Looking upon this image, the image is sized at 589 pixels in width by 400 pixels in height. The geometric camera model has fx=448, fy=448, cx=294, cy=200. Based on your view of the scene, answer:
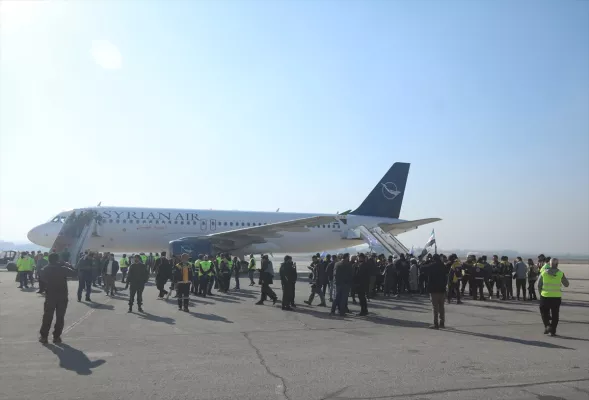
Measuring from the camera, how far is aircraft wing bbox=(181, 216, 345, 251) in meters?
23.8

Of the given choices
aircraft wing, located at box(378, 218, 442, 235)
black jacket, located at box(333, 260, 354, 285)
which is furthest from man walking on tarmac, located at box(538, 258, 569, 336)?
aircraft wing, located at box(378, 218, 442, 235)

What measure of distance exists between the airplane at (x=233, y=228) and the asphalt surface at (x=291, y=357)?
41.1ft

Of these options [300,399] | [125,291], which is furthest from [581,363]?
[125,291]

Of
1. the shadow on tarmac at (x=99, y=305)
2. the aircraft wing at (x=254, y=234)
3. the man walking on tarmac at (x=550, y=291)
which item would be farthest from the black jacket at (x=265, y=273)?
the aircraft wing at (x=254, y=234)

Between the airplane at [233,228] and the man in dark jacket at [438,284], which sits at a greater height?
the airplane at [233,228]

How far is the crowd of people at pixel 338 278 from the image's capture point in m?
8.61

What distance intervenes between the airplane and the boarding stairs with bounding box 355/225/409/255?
1.46m

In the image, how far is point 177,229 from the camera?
1038 inches

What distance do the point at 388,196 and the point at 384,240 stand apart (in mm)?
6478

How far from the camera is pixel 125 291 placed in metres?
16.9

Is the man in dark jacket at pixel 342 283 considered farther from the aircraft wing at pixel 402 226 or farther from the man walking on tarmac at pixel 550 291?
the aircraft wing at pixel 402 226

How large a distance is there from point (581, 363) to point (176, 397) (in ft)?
17.7

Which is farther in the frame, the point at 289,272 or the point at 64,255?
the point at 64,255

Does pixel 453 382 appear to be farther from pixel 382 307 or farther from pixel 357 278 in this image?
pixel 382 307
